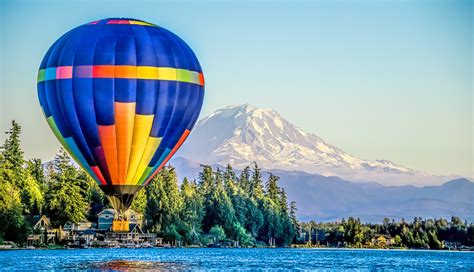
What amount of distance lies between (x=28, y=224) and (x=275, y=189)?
72.7 metres

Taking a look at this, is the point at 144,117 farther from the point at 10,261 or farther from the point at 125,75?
the point at 10,261

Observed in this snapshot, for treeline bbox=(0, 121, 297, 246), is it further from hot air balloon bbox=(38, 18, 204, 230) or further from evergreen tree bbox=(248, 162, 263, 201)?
hot air balloon bbox=(38, 18, 204, 230)

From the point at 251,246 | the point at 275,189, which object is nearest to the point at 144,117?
the point at 251,246

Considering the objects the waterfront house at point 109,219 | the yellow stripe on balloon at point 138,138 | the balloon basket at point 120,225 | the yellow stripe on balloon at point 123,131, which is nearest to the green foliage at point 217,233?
the waterfront house at point 109,219

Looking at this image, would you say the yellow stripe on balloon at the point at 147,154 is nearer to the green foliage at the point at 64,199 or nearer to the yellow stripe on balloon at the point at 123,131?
the yellow stripe on balloon at the point at 123,131

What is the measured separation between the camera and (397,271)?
91125mm

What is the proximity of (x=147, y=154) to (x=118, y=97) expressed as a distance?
476cm

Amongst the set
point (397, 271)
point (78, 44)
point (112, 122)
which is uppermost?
point (78, 44)

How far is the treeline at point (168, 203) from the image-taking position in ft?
436

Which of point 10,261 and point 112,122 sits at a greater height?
point 112,122

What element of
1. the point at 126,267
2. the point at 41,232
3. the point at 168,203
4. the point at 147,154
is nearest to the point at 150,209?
the point at 168,203

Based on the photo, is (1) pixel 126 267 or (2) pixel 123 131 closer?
(2) pixel 123 131

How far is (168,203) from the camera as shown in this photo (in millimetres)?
154375

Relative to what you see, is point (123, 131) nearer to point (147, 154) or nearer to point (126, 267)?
Answer: point (147, 154)
